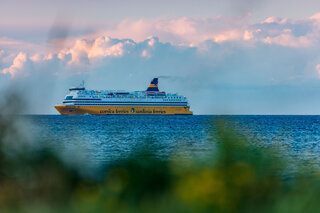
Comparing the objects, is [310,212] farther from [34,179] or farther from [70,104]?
[70,104]

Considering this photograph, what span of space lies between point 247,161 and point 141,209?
235cm

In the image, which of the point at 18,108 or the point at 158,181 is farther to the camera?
the point at 18,108

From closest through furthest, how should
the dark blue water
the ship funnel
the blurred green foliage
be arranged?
the blurred green foliage, the dark blue water, the ship funnel

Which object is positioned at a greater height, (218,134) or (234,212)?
(218,134)

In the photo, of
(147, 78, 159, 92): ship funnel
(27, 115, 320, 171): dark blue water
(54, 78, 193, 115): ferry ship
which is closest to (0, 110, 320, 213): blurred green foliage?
(27, 115, 320, 171): dark blue water

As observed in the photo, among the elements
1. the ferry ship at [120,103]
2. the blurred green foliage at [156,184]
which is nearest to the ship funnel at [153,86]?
the ferry ship at [120,103]

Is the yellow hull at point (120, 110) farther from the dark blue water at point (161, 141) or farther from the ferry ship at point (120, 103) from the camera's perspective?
the dark blue water at point (161, 141)

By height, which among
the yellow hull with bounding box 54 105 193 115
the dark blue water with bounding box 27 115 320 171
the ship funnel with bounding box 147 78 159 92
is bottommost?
the dark blue water with bounding box 27 115 320 171

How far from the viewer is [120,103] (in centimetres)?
12875

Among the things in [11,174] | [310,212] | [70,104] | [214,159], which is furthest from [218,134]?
[70,104]

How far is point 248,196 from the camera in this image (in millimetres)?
7047

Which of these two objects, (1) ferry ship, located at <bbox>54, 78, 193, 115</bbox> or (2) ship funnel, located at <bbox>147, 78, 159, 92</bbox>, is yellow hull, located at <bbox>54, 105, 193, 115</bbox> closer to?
(1) ferry ship, located at <bbox>54, 78, 193, 115</bbox>

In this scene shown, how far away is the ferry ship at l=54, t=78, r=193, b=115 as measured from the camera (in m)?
125

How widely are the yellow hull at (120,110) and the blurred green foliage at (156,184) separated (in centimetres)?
11569
